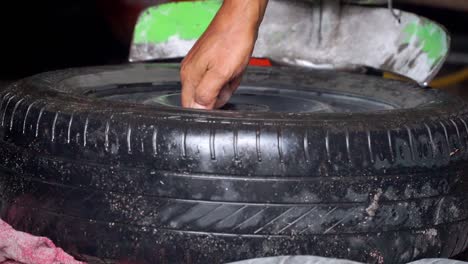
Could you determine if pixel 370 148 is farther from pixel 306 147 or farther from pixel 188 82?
pixel 188 82

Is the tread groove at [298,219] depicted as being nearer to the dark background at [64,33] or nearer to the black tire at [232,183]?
the black tire at [232,183]

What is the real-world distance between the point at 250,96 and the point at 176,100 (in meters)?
0.23

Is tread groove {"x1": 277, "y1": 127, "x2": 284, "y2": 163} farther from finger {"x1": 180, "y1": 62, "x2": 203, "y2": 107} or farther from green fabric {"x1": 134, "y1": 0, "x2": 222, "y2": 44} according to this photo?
green fabric {"x1": 134, "y1": 0, "x2": 222, "y2": 44}

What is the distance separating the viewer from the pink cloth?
1.77m

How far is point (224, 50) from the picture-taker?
1.94m

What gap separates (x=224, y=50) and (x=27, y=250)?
0.55 m

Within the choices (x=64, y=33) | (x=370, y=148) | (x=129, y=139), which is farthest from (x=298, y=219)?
(x=64, y=33)

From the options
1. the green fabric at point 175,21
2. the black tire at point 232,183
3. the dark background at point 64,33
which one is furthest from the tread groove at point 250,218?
the dark background at point 64,33

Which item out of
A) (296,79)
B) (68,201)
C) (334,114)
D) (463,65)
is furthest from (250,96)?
(463,65)

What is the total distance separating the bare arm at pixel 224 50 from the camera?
6.36 ft

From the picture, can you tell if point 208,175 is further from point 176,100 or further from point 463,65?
point 463,65

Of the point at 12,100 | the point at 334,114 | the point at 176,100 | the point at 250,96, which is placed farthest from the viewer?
the point at 250,96

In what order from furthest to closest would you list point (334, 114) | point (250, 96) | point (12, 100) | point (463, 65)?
point (463, 65) → point (250, 96) → point (12, 100) → point (334, 114)

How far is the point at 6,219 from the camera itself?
6.19ft
